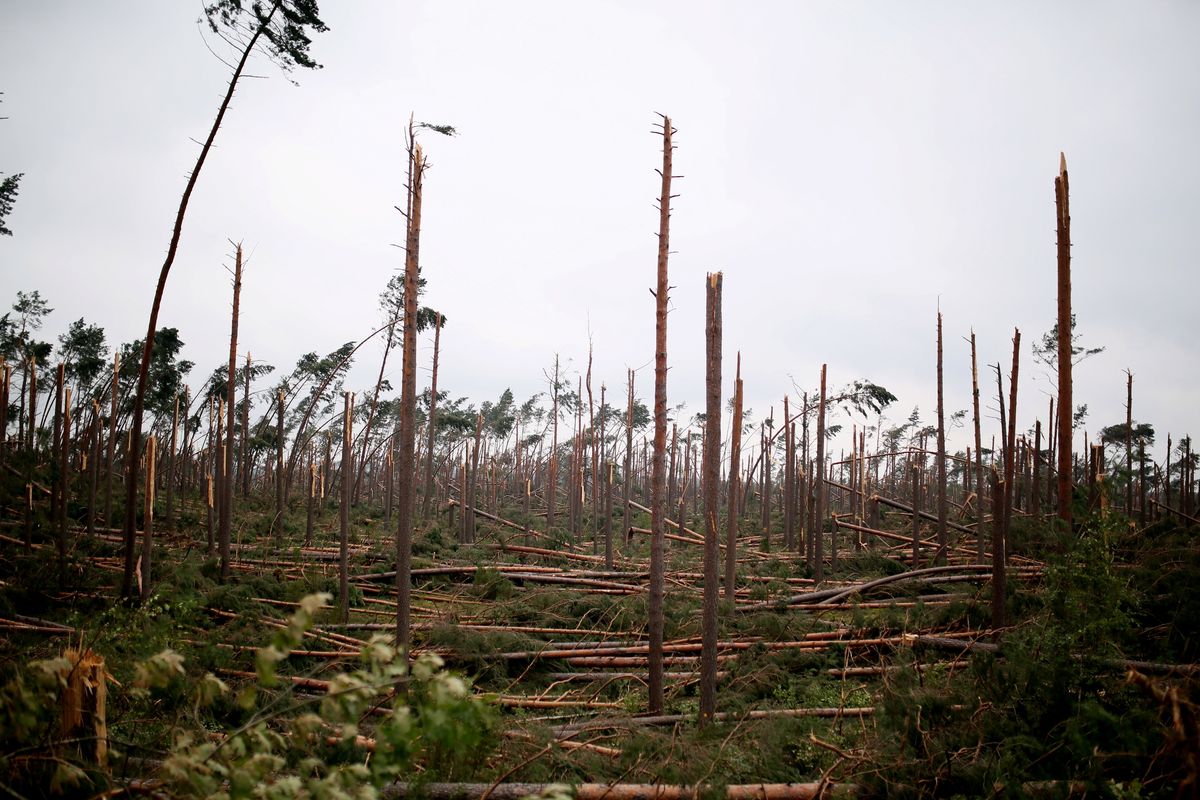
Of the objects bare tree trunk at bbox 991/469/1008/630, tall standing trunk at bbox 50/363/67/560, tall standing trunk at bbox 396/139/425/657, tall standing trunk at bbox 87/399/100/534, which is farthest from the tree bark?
tall standing trunk at bbox 87/399/100/534

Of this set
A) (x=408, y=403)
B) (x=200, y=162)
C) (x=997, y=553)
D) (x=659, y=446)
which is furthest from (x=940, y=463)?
(x=200, y=162)

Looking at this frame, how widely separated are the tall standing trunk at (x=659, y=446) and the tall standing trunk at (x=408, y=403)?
3.10 m

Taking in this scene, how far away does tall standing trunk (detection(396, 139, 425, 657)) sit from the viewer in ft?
26.6

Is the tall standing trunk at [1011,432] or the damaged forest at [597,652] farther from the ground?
the tall standing trunk at [1011,432]

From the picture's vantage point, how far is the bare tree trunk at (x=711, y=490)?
736 centimetres

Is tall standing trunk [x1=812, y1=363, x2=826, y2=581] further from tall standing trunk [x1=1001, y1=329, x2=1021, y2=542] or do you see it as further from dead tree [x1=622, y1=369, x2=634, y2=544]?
dead tree [x1=622, y1=369, x2=634, y2=544]

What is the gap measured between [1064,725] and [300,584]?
13.3 m

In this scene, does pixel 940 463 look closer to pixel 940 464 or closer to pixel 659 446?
pixel 940 464

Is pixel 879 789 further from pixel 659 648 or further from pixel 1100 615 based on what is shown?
pixel 1100 615

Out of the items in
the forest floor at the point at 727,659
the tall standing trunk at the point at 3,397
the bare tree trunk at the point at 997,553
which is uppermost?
the tall standing trunk at the point at 3,397

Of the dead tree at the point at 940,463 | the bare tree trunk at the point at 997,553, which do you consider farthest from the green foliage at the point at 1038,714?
the dead tree at the point at 940,463

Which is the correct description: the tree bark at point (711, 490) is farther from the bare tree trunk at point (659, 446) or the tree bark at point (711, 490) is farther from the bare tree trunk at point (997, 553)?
the bare tree trunk at point (997, 553)

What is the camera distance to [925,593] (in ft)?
43.2

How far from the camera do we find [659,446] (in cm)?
800
